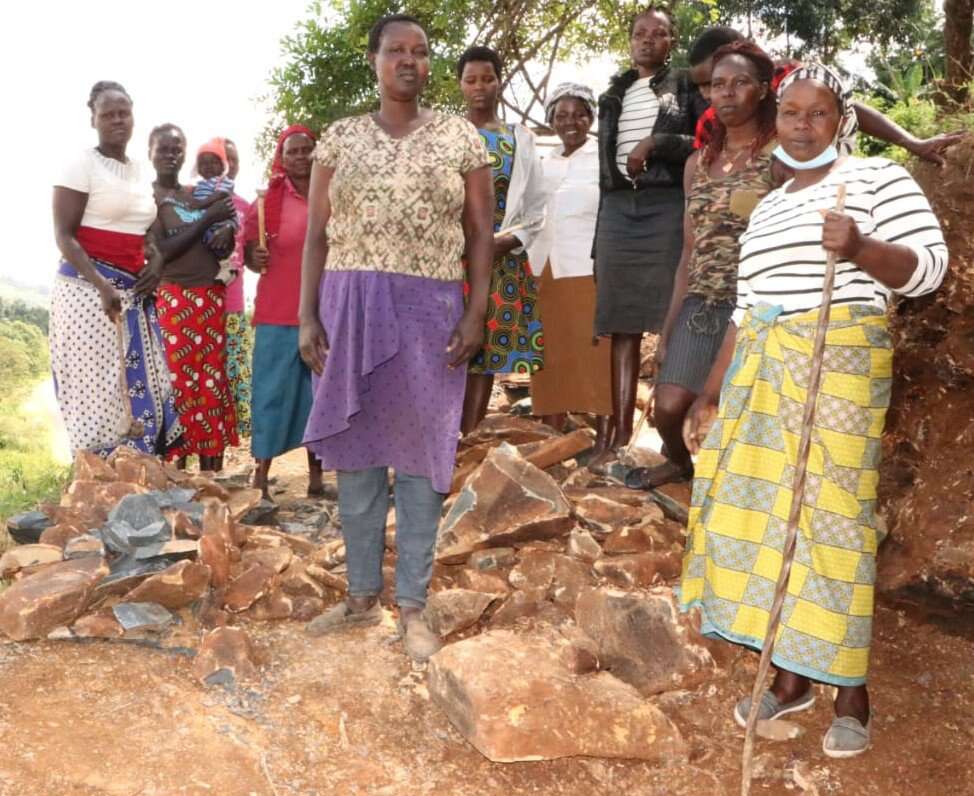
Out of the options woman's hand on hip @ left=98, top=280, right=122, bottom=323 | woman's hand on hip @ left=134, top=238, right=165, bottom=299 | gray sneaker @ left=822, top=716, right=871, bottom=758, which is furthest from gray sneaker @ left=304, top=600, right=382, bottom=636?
woman's hand on hip @ left=134, top=238, right=165, bottom=299

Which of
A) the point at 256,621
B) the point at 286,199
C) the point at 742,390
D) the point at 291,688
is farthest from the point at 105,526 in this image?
the point at 742,390

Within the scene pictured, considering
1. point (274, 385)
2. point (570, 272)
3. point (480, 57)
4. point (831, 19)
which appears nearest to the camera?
point (480, 57)

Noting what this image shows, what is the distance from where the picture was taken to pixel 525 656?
2.77 m

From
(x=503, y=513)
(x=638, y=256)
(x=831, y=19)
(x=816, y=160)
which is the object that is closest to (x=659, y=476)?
(x=503, y=513)

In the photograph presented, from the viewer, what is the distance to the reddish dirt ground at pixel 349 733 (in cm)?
238

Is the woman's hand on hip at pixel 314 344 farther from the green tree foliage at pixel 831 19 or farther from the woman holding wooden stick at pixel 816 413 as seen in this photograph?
the green tree foliage at pixel 831 19

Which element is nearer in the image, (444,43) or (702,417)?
(702,417)

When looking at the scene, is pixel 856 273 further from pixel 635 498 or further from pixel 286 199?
pixel 286 199

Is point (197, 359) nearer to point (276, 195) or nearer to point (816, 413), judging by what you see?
point (276, 195)

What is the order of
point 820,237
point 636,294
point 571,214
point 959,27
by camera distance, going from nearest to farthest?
point 820,237 < point 636,294 < point 571,214 < point 959,27

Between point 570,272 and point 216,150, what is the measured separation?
2406 millimetres

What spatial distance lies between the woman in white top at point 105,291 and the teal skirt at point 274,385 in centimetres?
56

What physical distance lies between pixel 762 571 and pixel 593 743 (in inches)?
26.1

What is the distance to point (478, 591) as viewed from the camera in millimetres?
3316
